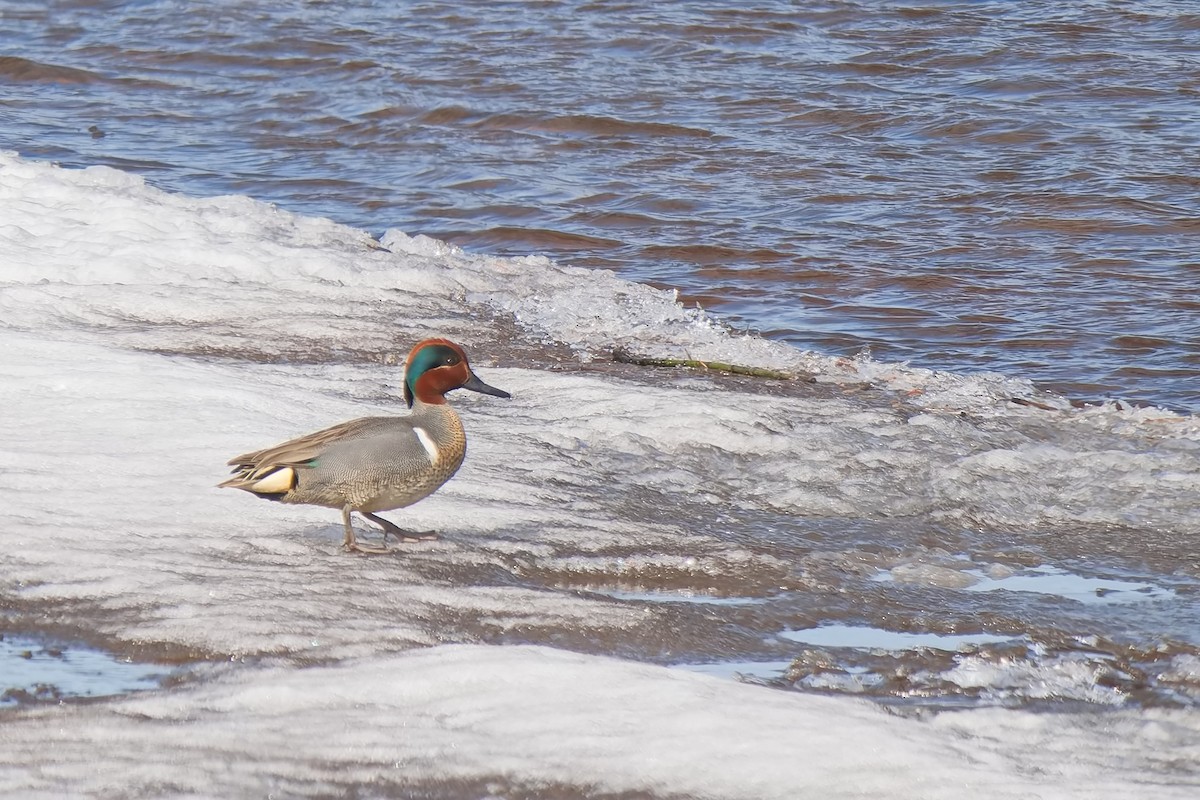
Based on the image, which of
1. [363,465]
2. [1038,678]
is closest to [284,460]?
[363,465]

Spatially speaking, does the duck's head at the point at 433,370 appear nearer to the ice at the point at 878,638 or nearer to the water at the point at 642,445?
the water at the point at 642,445

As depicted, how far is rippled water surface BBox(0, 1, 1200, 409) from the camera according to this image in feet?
28.3

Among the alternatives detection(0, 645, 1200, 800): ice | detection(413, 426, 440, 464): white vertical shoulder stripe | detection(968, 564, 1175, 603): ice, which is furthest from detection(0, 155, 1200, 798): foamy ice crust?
detection(968, 564, 1175, 603): ice

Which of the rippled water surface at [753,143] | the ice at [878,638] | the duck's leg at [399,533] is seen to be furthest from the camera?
the rippled water surface at [753,143]

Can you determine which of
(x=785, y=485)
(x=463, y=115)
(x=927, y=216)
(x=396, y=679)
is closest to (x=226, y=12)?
(x=463, y=115)

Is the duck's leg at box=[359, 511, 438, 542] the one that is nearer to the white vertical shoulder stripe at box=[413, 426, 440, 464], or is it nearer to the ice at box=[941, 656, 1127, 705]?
the white vertical shoulder stripe at box=[413, 426, 440, 464]

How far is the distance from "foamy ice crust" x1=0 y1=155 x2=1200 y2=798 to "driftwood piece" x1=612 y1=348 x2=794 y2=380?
19 cm

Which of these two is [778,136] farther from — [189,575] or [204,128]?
[189,575]

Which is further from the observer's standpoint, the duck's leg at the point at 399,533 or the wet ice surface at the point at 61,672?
the duck's leg at the point at 399,533

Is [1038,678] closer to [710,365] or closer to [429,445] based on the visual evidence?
[429,445]

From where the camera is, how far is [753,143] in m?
11.6

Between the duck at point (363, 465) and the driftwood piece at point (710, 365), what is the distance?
2441mm

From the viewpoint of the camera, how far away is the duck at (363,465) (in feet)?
14.0

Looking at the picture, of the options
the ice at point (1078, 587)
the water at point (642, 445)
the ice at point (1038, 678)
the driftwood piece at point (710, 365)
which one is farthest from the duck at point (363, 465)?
the driftwood piece at point (710, 365)
